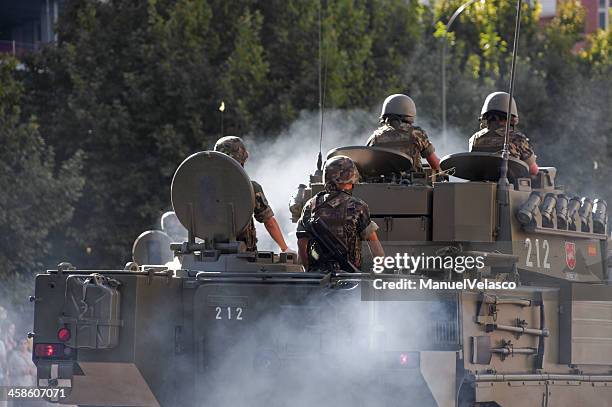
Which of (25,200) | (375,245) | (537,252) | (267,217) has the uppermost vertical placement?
Answer: (25,200)

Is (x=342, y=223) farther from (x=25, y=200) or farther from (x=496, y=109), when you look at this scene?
(x=25, y=200)

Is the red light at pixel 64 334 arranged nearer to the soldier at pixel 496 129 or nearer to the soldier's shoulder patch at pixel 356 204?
the soldier's shoulder patch at pixel 356 204

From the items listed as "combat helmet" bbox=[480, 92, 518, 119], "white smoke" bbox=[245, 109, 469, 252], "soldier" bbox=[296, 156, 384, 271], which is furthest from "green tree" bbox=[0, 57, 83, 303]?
"soldier" bbox=[296, 156, 384, 271]

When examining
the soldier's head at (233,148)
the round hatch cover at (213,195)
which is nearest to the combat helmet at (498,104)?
the soldier's head at (233,148)

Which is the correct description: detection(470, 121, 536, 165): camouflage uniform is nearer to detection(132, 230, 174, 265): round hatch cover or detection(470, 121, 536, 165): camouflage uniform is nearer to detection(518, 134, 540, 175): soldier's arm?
detection(518, 134, 540, 175): soldier's arm

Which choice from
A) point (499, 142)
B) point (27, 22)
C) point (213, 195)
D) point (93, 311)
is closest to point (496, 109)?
point (499, 142)

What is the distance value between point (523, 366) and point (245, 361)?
2333mm

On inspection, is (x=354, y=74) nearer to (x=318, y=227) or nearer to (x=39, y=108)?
(x=39, y=108)

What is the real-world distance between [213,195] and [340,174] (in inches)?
39.6

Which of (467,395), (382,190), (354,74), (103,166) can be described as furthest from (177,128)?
(467,395)

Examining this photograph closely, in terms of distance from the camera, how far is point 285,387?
38.7 feet

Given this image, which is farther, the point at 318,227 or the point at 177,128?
the point at 177,128

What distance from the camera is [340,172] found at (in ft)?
41.5

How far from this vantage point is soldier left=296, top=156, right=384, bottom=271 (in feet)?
41.2
